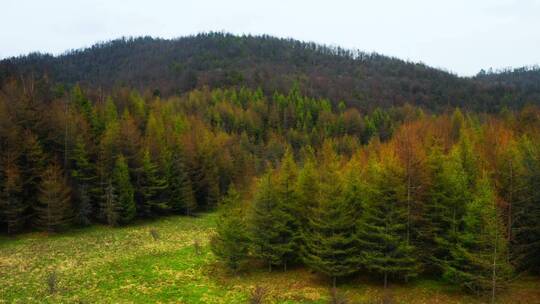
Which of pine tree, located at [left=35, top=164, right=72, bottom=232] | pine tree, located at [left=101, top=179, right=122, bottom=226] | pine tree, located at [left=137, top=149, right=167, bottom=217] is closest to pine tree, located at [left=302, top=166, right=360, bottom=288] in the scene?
pine tree, located at [left=101, top=179, right=122, bottom=226]

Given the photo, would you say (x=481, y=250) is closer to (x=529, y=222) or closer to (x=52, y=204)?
(x=529, y=222)

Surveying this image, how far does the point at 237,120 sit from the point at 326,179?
9073 centimetres

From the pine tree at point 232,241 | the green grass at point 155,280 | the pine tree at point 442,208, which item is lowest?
the green grass at point 155,280

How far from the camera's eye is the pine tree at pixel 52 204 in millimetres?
48531

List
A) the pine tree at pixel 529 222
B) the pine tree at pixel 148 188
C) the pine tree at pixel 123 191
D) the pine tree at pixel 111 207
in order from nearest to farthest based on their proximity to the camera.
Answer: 1. the pine tree at pixel 529 222
2. the pine tree at pixel 111 207
3. the pine tree at pixel 123 191
4. the pine tree at pixel 148 188

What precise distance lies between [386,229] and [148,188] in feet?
131

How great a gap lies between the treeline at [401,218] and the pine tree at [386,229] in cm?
7

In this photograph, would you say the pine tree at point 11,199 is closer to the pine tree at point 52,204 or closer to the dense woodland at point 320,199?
the dense woodland at point 320,199

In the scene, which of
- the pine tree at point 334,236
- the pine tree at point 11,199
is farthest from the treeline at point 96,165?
the pine tree at point 334,236

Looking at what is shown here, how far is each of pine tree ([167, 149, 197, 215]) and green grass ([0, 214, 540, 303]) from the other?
770 inches

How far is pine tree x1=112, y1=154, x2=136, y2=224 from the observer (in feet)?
184

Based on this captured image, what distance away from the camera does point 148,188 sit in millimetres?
60250

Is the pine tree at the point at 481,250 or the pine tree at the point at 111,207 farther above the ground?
the pine tree at the point at 481,250

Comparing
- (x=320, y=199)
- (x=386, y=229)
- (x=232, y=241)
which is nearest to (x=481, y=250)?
(x=386, y=229)
